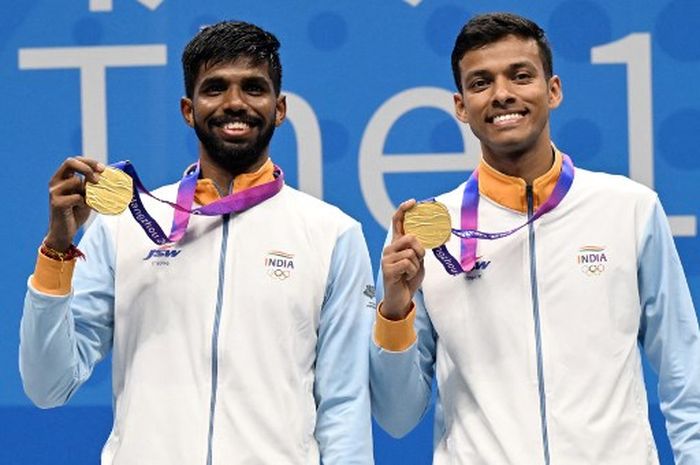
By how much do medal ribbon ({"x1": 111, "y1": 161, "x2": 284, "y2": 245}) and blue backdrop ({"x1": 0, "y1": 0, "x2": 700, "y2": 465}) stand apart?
1.06m

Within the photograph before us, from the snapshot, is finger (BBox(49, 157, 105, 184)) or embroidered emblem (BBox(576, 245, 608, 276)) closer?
finger (BBox(49, 157, 105, 184))

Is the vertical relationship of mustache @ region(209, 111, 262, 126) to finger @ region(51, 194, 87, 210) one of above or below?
above

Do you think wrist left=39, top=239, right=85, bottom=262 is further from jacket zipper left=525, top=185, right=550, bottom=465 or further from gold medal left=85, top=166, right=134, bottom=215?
jacket zipper left=525, top=185, right=550, bottom=465

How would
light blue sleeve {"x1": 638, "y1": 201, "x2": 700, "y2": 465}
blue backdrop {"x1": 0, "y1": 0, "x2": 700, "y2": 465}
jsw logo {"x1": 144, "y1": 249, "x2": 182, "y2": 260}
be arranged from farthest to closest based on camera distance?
blue backdrop {"x1": 0, "y1": 0, "x2": 700, "y2": 465} → jsw logo {"x1": 144, "y1": 249, "x2": 182, "y2": 260} → light blue sleeve {"x1": 638, "y1": 201, "x2": 700, "y2": 465}

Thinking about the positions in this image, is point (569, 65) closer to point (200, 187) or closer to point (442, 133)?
point (442, 133)

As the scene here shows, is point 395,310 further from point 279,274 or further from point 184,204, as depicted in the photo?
point 184,204

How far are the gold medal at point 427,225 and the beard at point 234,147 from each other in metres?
0.40

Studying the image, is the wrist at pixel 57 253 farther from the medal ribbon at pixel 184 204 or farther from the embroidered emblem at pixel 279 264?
the embroidered emblem at pixel 279 264

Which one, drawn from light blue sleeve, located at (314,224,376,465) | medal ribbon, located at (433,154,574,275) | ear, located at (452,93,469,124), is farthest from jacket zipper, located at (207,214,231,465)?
ear, located at (452,93,469,124)

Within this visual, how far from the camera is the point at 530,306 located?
8.38 feet

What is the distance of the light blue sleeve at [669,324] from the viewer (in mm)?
2529

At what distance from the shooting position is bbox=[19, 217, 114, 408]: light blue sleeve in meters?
2.48

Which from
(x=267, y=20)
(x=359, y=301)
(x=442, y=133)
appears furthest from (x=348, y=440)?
(x=267, y=20)

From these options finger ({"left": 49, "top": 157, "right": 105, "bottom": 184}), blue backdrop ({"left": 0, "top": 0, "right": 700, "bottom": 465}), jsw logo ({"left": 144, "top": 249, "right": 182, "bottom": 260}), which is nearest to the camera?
finger ({"left": 49, "top": 157, "right": 105, "bottom": 184})
